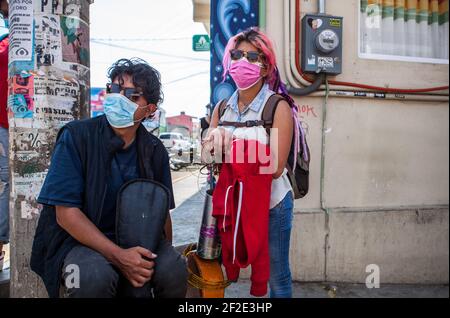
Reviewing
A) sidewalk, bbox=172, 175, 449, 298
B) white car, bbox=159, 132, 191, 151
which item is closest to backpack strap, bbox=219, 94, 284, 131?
sidewalk, bbox=172, 175, 449, 298

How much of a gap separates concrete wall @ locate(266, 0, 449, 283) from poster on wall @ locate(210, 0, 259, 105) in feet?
0.64

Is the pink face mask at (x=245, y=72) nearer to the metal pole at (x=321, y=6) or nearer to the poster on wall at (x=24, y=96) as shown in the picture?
the poster on wall at (x=24, y=96)

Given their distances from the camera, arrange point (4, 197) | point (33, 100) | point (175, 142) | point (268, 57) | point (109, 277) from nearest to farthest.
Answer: point (109, 277), point (33, 100), point (268, 57), point (4, 197), point (175, 142)

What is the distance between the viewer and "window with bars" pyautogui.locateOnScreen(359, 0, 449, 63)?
371 cm

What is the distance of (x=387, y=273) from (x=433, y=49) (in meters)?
2.43

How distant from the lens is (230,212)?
2.01 meters

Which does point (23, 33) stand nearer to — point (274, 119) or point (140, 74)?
point (140, 74)

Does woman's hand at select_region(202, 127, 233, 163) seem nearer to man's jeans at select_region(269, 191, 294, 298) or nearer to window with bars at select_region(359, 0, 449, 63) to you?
man's jeans at select_region(269, 191, 294, 298)

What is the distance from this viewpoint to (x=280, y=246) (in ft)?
6.89

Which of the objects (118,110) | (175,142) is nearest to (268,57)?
(118,110)

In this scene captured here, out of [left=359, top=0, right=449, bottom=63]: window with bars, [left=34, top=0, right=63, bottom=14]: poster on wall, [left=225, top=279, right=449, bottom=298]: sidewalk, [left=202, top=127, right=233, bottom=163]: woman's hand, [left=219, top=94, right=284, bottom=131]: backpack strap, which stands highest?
[left=359, top=0, right=449, bottom=63]: window with bars

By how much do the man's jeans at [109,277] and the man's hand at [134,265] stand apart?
0.04 m

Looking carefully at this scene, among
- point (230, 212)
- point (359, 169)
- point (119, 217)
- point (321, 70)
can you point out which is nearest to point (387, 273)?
point (359, 169)

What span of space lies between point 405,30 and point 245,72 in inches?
104
